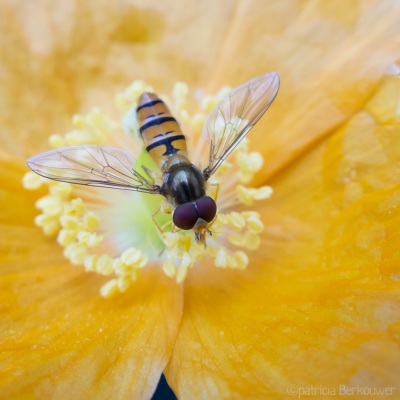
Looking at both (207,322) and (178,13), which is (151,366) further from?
(178,13)

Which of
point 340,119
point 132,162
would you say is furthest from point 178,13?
point 132,162

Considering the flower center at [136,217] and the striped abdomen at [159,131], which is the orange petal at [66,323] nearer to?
the flower center at [136,217]

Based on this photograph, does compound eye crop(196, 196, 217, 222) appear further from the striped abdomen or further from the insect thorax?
the striped abdomen

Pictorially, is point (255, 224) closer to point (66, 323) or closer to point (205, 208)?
point (205, 208)

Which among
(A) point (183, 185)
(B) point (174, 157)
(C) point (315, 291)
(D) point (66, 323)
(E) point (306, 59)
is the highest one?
(E) point (306, 59)

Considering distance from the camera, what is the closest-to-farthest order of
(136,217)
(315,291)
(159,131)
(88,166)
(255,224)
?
(88,166), (315,291), (159,131), (255,224), (136,217)

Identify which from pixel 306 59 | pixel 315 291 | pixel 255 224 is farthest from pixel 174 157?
pixel 306 59

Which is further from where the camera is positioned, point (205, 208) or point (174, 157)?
point (174, 157)

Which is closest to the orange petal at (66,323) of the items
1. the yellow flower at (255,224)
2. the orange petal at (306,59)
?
the yellow flower at (255,224)
